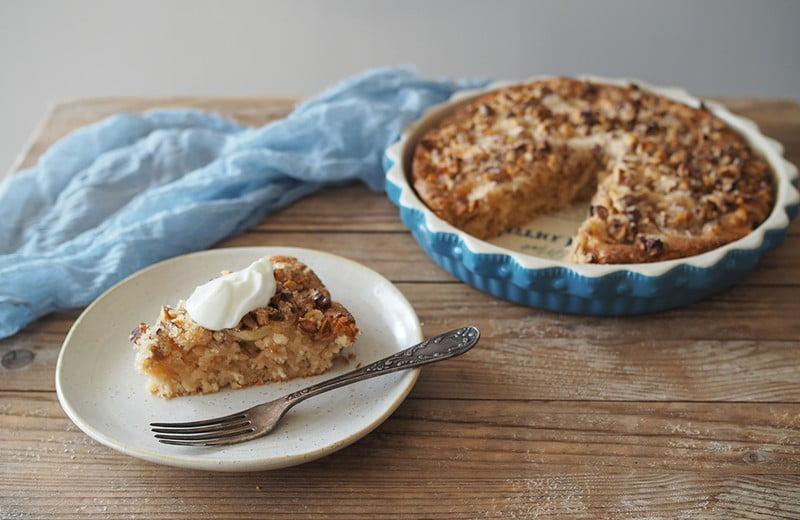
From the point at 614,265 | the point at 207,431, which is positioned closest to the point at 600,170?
the point at 614,265

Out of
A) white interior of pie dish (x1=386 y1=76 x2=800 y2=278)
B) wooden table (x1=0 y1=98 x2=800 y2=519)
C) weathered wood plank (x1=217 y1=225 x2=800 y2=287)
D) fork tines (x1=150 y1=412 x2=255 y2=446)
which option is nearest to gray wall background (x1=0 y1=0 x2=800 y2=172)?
white interior of pie dish (x1=386 y1=76 x2=800 y2=278)

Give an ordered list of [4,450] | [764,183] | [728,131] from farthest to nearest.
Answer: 1. [728,131]
2. [764,183]
3. [4,450]

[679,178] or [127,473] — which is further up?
[679,178]

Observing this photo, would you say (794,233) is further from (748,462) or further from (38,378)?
(38,378)

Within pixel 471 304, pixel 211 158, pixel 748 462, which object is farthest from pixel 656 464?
pixel 211 158

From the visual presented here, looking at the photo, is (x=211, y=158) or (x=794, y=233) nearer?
(x=794, y=233)

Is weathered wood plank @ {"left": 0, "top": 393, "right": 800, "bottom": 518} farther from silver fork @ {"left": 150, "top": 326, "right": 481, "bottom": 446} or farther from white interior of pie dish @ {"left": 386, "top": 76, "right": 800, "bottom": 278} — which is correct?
white interior of pie dish @ {"left": 386, "top": 76, "right": 800, "bottom": 278}

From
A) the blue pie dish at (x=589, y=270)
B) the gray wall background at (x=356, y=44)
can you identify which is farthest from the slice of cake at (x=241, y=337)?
the gray wall background at (x=356, y=44)
